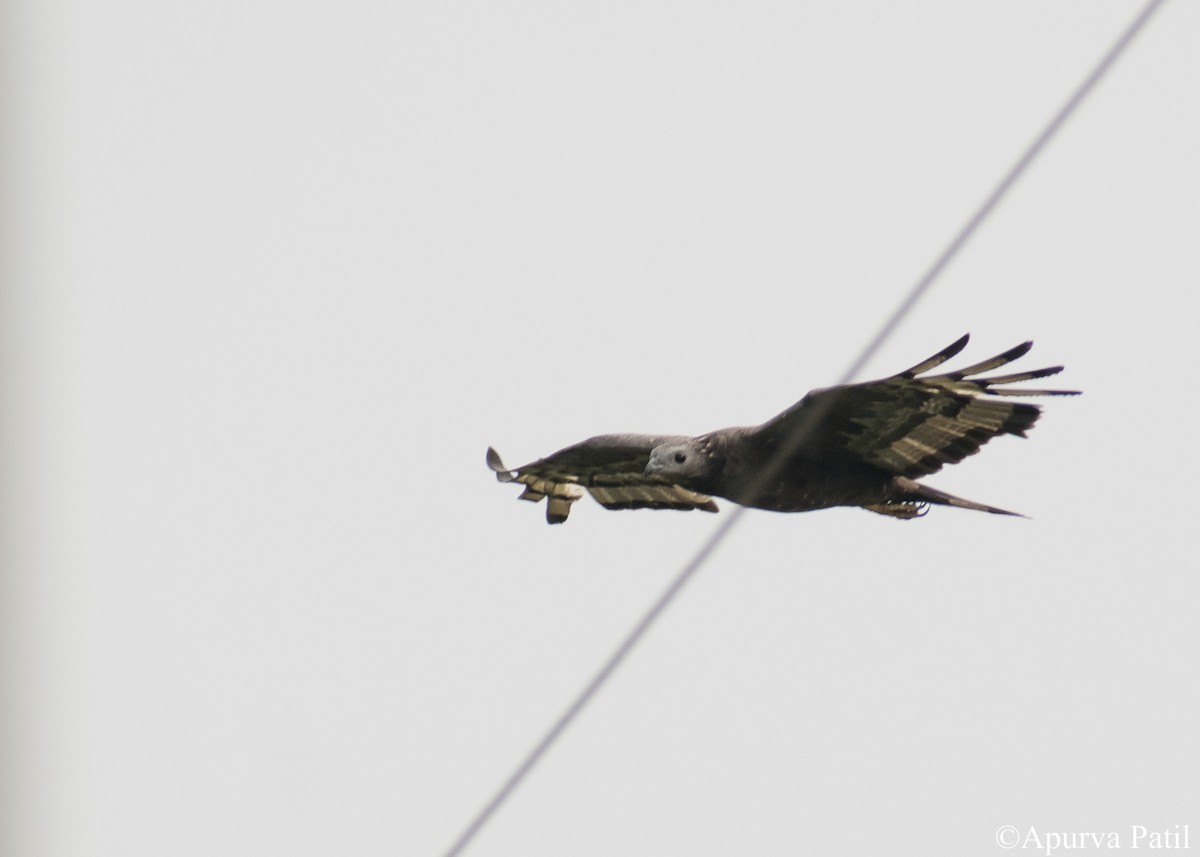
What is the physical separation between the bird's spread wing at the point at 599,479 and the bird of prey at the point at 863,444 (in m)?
0.43

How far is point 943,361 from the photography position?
6422 millimetres

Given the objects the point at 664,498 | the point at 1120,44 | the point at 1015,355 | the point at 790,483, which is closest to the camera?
the point at 1120,44

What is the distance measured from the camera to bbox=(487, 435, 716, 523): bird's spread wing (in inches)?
342

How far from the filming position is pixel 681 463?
759 centimetres

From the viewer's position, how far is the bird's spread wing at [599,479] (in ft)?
28.5

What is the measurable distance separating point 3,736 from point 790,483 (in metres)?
5.49

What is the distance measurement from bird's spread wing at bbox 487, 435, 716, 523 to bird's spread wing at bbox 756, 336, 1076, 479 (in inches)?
59.2

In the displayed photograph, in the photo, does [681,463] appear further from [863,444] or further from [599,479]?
[599,479]

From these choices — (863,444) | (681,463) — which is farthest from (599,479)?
(863,444)

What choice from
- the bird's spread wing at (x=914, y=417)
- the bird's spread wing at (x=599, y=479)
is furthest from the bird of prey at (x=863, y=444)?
the bird's spread wing at (x=599, y=479)

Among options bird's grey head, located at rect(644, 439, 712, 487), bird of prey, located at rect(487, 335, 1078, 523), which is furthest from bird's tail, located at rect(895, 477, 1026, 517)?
bird's grey head, located at rect(644, 439, 712, 487)

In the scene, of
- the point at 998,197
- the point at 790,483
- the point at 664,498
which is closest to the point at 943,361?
the point at 790,483

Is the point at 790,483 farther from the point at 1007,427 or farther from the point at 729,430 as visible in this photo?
the point at 1007,427

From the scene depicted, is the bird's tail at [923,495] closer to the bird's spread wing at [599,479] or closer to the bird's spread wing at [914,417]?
the bird's spread wing at [914,417]
